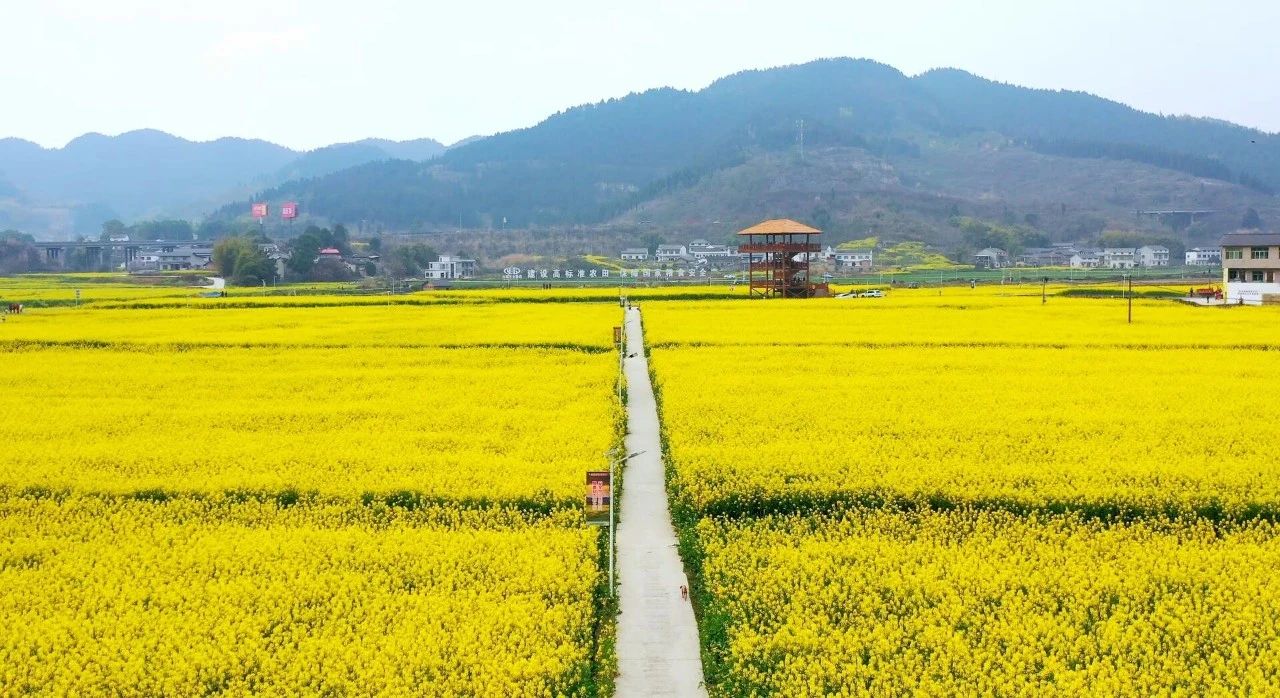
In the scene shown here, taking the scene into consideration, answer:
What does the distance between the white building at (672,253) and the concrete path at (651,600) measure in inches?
5109

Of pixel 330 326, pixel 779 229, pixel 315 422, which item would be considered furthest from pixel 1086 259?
pixel 315 422

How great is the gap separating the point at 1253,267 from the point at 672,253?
319 feet

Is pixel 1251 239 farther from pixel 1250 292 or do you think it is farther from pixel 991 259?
pixel 991 259

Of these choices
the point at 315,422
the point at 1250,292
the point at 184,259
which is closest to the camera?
the point at 315,422

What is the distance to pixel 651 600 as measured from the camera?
13812 millimetres

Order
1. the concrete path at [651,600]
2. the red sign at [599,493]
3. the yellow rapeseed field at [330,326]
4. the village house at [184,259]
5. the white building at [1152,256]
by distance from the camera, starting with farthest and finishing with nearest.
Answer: the white building at [1152,256]
the village house at [184,259]
the yellow rapeseed field at [330,326]
the red sign at [599,493]
the concrete path at [651,600]

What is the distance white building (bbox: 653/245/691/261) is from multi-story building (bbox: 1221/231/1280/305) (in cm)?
9094

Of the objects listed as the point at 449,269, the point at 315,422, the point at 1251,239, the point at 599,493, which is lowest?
the point at 315,422

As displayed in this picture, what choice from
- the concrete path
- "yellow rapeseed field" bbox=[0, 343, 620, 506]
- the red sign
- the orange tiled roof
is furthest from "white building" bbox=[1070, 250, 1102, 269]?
the red sign

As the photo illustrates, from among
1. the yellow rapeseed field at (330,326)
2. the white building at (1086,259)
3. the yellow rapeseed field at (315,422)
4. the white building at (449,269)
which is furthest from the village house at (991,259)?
the yellow rapeseed field at (315,422)

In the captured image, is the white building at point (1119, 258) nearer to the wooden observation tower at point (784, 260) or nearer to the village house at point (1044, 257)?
the village house at point (1044, 257)

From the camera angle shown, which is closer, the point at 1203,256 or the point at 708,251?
the point at 708,251

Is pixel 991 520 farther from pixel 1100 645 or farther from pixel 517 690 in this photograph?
pixel 517 690

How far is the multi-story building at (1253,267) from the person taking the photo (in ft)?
205
